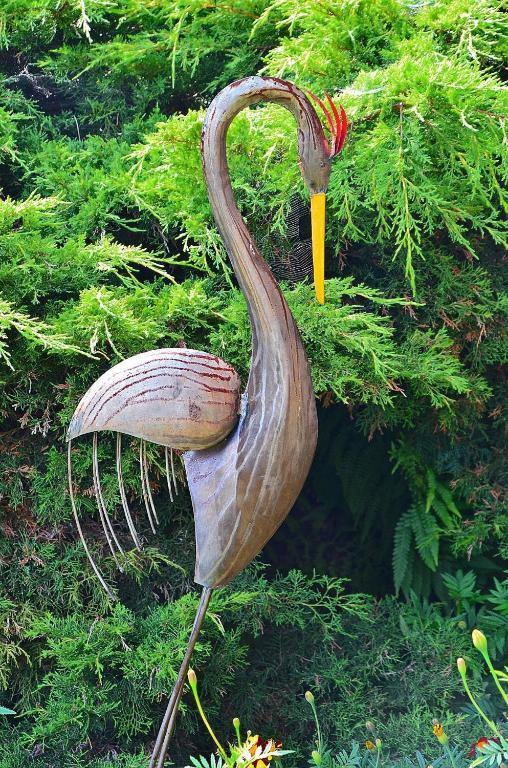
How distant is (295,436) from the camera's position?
57.8 inches

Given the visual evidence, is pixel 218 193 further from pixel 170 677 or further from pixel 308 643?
pixel 308 643

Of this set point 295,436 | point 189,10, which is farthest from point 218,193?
point 189,10

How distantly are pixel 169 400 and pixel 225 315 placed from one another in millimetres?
589

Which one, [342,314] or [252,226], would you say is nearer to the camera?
[342,314]

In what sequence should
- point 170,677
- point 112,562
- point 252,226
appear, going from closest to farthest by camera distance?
point 170,677, point 112,562, point 252,226

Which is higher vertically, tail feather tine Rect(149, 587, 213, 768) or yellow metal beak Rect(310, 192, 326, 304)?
yellow metal beak Rect(310, 192, 326, 304)

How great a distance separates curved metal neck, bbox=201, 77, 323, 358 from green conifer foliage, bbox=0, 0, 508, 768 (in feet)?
1.34

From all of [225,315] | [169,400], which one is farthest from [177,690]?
[225,315]

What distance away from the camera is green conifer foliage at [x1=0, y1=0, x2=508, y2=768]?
1.88m

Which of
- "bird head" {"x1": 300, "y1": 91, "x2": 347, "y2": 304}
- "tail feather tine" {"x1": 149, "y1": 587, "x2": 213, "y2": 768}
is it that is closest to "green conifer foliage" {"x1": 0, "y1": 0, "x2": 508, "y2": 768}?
"tail feather tine" {"x1": 149, "y1": 587, "x2": 213, "y2": 768}

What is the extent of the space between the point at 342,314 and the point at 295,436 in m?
0.57

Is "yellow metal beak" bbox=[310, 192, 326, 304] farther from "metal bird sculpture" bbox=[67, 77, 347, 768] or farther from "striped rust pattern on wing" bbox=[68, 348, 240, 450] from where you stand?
"striped rust pattern on wing" bbox=[68, 348, 240, 450]

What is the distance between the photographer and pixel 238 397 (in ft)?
4.92

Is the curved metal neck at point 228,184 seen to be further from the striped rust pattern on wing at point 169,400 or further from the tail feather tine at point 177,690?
the tail feather tine at point 177,690
